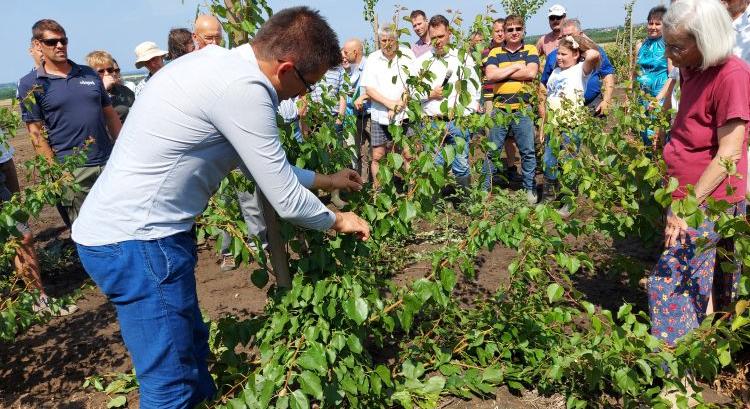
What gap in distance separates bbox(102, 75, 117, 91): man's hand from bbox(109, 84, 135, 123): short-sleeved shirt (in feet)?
0.10

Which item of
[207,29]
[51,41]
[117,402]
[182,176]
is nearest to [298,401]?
[182,176]

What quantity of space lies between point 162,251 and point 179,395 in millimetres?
480

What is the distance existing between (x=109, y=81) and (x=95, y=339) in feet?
8.16

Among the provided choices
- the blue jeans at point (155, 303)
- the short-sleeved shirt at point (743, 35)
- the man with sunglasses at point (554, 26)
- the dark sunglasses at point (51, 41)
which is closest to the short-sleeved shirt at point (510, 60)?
the man with sunglasses at point (554, 26)

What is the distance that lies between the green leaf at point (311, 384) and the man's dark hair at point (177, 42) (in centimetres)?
313

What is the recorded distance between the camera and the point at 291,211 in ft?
4.73

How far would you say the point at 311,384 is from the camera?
149 cm

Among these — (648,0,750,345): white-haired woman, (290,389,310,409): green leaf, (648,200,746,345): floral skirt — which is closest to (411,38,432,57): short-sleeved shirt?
(648,0,750,345): white-haired woman

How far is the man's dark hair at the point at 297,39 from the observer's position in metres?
1.40

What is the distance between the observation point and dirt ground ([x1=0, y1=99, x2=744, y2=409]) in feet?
8.39

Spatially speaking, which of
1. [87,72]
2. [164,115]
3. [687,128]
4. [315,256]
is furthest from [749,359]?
[87,72]

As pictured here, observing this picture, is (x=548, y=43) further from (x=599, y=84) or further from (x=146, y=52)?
(x=146, y=52)

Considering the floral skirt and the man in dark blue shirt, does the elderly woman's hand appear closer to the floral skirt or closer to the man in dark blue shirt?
the floral skirt

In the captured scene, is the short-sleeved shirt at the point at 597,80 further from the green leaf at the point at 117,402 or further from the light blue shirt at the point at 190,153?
the green leaf at the point at 117,402
